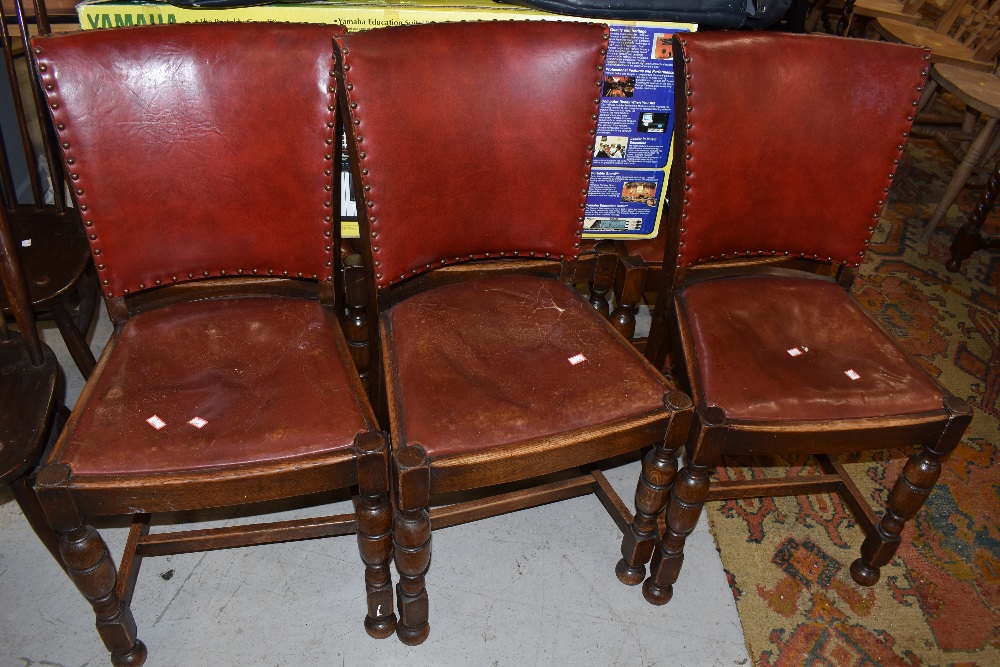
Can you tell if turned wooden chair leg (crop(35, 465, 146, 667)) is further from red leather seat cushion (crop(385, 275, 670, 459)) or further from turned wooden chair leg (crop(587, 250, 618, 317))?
turned wooden chair leg (crop(587, 250, 618, 317))

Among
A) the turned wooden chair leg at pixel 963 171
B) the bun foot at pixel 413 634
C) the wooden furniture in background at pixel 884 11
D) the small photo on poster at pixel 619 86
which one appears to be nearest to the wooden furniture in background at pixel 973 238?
the turned wooden chair leg at pixel 963 171

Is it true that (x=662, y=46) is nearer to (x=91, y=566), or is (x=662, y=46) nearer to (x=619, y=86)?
(x=619, y=86)

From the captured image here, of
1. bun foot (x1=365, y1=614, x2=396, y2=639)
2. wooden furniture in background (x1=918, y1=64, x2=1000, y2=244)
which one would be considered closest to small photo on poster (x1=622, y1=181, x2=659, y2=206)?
bun foot (x1=365, y1=614, x2=396, y2=639)

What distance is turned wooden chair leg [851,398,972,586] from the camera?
149 centimetres

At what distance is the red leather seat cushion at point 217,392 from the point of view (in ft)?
4.07

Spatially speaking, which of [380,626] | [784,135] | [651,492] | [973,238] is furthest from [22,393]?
[973,238]

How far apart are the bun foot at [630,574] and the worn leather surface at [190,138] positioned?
3.14ft

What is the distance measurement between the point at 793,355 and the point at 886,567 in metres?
0.66

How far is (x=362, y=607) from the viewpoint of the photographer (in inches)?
64.2

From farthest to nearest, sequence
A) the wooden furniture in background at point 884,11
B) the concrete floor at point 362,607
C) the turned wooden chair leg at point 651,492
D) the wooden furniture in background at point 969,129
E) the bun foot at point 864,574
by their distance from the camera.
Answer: the wooden furniture in background at point 884,11 → the wooden furniture in background at point 969,129 → the bun foot at point 864,574 → the concrete floor at point 362,607 → the turned wooden chair leg at point 651,492

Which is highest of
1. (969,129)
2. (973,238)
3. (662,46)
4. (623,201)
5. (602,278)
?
(662,46)

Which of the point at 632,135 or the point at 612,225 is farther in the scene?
the point at 612,225

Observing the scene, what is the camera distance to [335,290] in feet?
5.19

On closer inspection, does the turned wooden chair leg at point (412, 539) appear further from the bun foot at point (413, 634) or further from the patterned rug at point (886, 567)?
the patterned rug at point (886, 567)
